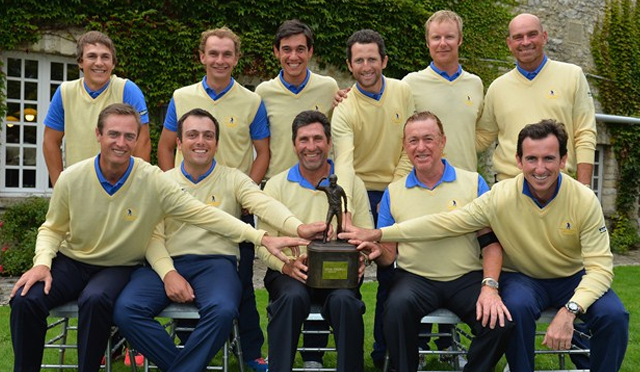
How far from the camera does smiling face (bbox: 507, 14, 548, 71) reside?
4.43 metres

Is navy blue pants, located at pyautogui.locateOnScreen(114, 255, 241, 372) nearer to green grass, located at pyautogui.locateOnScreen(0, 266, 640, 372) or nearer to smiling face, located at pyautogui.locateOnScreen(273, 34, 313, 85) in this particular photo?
green grass, located at pyautogui.locateOnScreen(0, 266, 640, 372)

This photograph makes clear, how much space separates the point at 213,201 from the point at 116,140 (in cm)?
72

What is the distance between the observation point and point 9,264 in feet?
27.0

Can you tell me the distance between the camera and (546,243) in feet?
12.2

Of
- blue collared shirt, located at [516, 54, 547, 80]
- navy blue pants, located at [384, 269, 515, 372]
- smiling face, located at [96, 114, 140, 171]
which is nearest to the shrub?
smiling face, located at [96, 114, 140, 171]

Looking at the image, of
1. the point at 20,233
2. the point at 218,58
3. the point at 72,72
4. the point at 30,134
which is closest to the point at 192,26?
the point at 72,72

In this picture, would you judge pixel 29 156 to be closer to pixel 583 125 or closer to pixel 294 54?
pixel 294 54

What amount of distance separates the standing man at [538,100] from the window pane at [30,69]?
652cm

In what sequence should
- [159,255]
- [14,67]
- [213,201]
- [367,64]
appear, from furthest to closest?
[14,67] < [367,64] < [213,201] < [159,255]

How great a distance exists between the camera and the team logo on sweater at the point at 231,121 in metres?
4.56

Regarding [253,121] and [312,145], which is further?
[253,121]

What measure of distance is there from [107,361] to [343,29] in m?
7.07

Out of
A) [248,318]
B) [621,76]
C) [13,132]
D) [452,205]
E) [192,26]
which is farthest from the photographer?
[621,76]

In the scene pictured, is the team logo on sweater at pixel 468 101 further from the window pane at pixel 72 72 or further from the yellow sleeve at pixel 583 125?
the window pane at pixel 72 72
